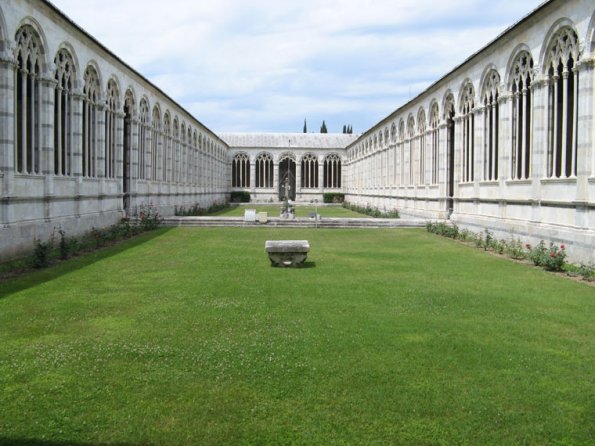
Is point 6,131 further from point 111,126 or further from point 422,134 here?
point 422,134

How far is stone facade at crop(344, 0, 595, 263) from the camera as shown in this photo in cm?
1459

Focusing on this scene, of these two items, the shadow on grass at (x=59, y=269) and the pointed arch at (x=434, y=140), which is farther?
the pointed arch at (x=434, y=140)

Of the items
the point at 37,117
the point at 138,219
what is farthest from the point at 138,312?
the point at 138,219

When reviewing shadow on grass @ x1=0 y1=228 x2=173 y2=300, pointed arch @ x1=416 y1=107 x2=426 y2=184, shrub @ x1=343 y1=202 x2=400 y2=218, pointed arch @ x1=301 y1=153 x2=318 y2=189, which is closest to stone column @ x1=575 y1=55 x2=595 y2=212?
shadow on grass @ x1=0 y1=228 x2=173 y2=300

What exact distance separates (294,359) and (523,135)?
579 inches

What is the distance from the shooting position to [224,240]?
2084cm

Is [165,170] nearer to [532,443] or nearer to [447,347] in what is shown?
[447,347]

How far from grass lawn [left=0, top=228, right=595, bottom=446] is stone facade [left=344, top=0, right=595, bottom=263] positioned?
4.32 m

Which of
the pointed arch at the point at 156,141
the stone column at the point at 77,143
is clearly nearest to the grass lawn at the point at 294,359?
the stone column at the point at 77,143

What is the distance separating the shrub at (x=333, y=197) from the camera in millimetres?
67800

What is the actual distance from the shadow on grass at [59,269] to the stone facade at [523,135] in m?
12.6

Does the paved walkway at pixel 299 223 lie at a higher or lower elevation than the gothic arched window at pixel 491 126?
lower

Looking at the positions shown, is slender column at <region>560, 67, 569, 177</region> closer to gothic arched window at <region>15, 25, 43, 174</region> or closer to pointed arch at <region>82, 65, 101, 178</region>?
gothic arched window at <region>15, 25, 43, 174</region>

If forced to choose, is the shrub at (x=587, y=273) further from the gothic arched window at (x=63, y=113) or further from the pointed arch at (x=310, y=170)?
the pointed arch at (x=310, y=170)
